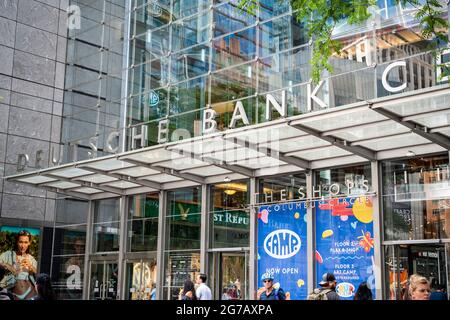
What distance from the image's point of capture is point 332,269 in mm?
14086

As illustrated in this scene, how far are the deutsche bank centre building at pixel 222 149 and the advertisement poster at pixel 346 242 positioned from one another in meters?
0.03

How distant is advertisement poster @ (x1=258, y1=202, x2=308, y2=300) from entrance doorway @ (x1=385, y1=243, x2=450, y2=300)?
2.19 meters

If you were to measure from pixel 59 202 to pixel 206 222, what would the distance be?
8007 millimetres

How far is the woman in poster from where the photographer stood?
75.4 feet

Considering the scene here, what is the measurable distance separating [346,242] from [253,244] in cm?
276

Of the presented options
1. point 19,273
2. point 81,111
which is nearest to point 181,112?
point 81,111

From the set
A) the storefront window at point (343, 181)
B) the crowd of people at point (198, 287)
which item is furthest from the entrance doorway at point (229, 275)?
the storefront window at point (343, 181)

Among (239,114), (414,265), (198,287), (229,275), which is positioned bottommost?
(198,287)

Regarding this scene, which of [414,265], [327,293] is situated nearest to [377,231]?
[414,265]

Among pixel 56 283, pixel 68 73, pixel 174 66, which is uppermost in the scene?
pixel 68 73

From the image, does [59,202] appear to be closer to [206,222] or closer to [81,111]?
[81,111]

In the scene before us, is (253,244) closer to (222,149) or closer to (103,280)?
(222,149)

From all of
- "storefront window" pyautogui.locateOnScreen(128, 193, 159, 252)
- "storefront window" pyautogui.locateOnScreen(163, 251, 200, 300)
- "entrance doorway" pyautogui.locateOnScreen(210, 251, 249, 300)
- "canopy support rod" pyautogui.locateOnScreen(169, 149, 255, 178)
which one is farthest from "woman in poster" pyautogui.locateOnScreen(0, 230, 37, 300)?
"canopy support rod" pyautogui.locateOnScreen(169, 149, 255, 178)

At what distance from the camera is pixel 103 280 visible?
19828 millimetres
